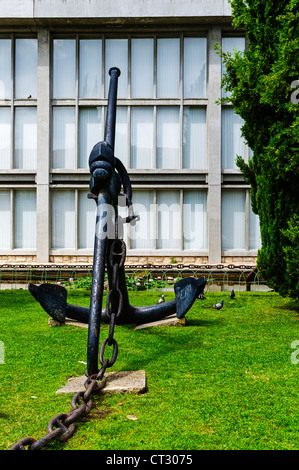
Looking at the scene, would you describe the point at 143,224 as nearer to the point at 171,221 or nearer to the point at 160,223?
the point at 160,223

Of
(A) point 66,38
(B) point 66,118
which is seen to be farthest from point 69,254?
(A) point 66,38

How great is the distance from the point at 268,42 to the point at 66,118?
26.6 feet

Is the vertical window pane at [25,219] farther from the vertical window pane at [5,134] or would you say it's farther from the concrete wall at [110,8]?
the concrete wall at [110,8]

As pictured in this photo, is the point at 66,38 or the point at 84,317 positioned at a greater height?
the point at 66,38

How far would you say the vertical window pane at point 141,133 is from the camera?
43.9 feet

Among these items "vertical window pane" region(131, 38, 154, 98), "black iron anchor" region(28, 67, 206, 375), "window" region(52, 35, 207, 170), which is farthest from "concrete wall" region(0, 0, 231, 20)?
"black iron anchor" region(28, 67, 206, 375)

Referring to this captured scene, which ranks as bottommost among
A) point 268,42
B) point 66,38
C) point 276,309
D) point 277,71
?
point 276,309

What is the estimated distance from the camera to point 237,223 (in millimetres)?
13320

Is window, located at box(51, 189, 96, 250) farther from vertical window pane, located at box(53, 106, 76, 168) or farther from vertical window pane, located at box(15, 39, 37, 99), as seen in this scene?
vertical window pane, located at box(15, 39, 37, 99)

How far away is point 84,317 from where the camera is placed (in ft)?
16.6

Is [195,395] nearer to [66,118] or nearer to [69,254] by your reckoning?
[69,254]

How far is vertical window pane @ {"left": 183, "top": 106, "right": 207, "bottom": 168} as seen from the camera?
13.4 metres

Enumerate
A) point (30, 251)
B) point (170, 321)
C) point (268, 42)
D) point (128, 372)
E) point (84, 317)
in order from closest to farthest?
point (128, 372) → point (84, 317) → point (170, 321) → point (268, 42) → point (30, 251)
